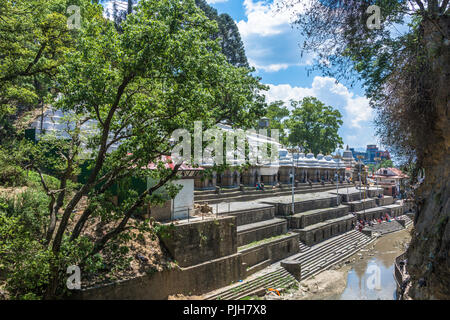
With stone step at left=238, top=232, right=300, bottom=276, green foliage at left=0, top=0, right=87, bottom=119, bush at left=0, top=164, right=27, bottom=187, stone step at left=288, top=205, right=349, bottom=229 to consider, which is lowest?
stone step at left=238, top=232, right=300, bottom=276

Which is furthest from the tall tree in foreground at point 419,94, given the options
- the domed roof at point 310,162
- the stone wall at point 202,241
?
the domed roof at point 310,162

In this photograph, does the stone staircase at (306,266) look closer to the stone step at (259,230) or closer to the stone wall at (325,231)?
the stone wall at (325,231)

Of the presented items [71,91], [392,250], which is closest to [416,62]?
[71,91]

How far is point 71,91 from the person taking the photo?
777cm

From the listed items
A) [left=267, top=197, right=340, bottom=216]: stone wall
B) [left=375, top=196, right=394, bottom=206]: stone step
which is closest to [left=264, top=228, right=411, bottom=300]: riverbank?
[left=267, top=197, right=340, bottom=216]: stone wall

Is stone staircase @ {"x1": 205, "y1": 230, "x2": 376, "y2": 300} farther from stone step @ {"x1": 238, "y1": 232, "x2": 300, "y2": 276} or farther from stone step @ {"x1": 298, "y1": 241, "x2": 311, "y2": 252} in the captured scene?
stone step @ {"x1": 238, "y1": 232, "x2": 300, "y2": 276}

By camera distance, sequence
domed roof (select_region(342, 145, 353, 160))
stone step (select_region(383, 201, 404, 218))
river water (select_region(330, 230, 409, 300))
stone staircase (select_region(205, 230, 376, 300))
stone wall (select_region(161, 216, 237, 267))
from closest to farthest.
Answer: stone wall (select_region(161, 216, 237, 267)), stone staircase (select_region(205, 230, 376, 300)), river water (select_region(330, 230, 409, 300)), stone step (select_region(383, 201, 404, 218)), domed roof (select_region(342, 145, 353, 160))

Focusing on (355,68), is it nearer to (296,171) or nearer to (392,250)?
(392,250)

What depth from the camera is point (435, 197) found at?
24.5 feet

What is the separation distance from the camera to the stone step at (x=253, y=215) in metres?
16.4

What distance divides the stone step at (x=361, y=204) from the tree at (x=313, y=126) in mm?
10867

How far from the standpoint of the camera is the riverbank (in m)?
15.0

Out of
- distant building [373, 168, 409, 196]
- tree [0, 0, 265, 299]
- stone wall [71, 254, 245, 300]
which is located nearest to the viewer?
tree [0, 0, 265, 299]

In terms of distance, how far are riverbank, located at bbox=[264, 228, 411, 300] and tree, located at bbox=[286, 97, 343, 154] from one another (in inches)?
839
